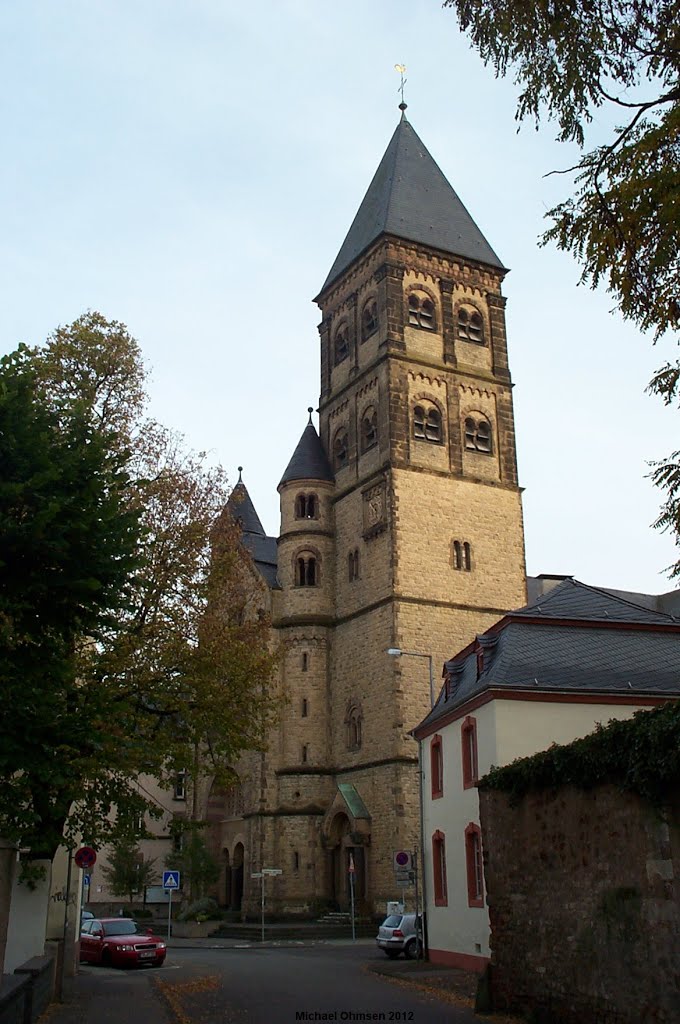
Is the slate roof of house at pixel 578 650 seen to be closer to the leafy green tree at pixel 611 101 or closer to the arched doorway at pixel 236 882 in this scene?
the leafy green tree at pixel 611 101

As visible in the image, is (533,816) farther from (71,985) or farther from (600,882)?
(71,985)

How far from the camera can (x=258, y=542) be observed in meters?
54.9

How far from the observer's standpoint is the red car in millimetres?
26984

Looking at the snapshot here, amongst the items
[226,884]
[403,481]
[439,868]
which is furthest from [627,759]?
[226,884]

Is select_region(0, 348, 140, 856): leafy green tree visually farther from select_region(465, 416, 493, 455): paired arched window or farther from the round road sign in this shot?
select_region(465, 416, 493, 455): paired arched window

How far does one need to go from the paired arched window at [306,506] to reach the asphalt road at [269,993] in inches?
872

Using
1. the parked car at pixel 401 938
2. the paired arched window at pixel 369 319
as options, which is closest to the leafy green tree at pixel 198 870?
the parked car at pixel 401 938

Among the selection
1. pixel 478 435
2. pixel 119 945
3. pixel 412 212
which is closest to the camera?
pixel 119 945

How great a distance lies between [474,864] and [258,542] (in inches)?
1331

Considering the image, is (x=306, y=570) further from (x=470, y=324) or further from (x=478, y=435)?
(x=470, y=324)

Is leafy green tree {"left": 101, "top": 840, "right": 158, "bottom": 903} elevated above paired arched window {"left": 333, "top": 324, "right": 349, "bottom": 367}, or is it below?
below

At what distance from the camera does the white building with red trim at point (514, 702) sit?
Answer: 20.8 metres

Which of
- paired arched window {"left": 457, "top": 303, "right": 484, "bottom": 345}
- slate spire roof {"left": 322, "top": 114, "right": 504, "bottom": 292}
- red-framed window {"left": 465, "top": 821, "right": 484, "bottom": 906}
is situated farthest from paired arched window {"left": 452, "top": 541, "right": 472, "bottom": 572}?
red-framed window {"left": 465, "top": 821, "right": 484, "bottom": 906}

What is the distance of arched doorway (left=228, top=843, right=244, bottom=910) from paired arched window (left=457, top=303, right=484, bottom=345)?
25845 mm
